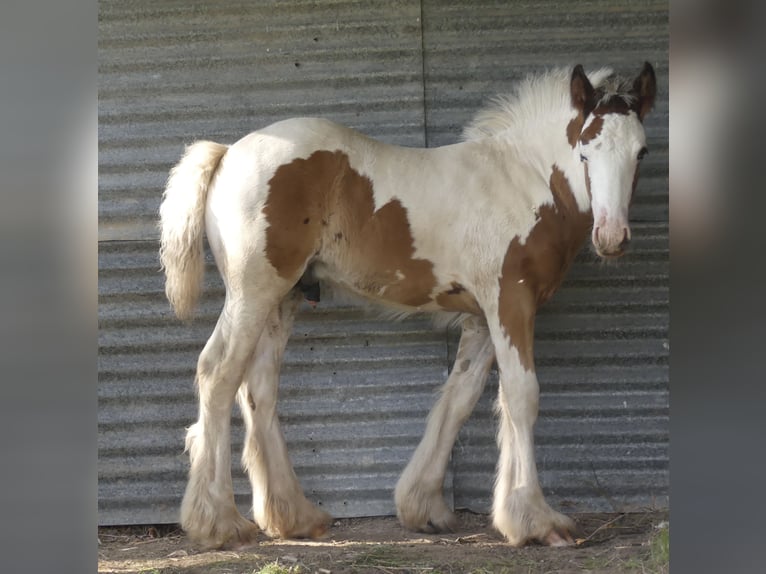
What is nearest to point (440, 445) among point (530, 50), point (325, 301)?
point (325, 301)

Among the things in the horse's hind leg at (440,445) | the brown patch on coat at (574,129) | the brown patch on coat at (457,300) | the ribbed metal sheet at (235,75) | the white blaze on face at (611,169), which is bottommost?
the horse's hind leg at (440,445)

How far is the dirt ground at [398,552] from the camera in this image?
4.02 meters

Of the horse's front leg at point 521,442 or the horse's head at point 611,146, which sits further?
the horse's front leg at point 521,442

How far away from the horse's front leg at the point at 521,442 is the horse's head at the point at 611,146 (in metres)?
0.60

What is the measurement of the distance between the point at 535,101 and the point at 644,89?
1.96 feet

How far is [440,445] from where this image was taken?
185 inches

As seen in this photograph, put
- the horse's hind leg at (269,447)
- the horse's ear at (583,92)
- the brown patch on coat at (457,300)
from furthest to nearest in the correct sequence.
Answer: the horse's hind leg at (269,447) → the brown patch on coat at (457,300) → the horse's ear at (583,92)

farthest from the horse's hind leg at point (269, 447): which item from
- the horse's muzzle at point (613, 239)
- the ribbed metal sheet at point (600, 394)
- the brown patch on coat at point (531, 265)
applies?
the horse's muzzle at point (613, 239)

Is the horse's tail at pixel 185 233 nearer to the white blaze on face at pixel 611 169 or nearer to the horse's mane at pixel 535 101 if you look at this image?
the horse's mane at pixel 535 101

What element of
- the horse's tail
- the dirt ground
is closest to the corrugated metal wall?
the dirt ground

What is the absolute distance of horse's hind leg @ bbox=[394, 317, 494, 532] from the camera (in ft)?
15.3

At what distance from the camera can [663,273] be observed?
5148mm

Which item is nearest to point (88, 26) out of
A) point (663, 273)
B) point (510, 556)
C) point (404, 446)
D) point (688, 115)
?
point (688, 115)

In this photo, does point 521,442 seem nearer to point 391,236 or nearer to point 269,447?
point 391,236
